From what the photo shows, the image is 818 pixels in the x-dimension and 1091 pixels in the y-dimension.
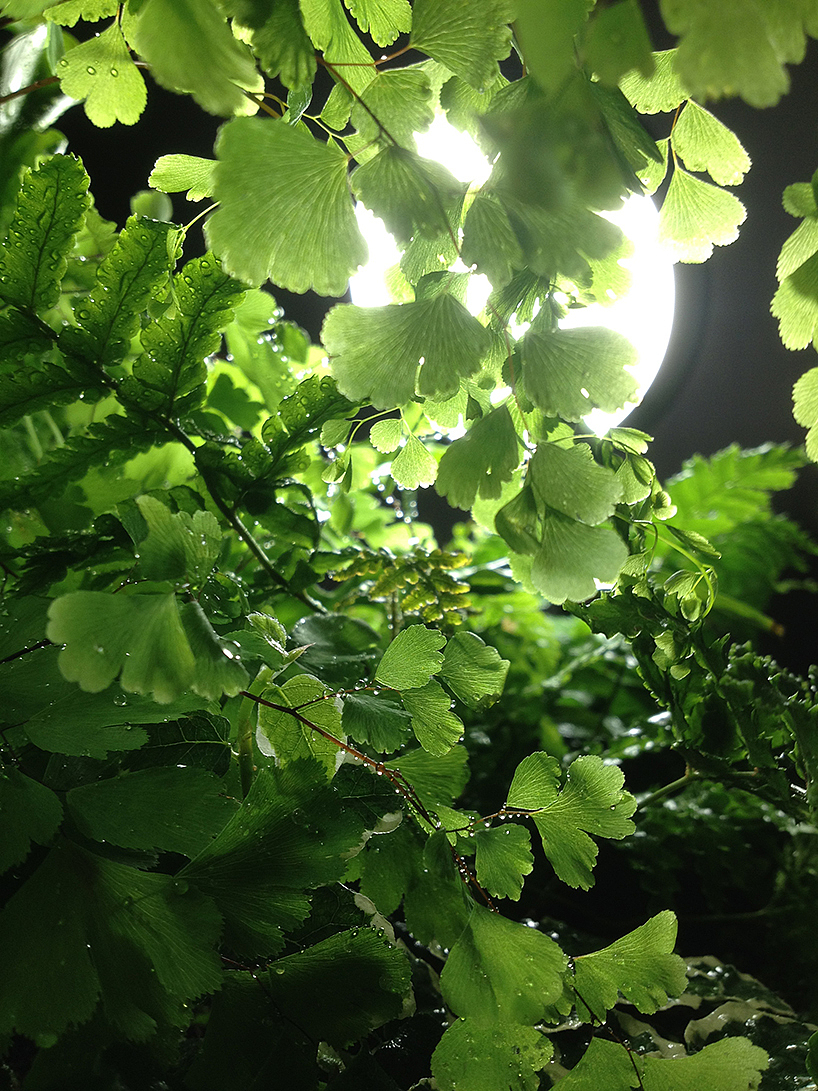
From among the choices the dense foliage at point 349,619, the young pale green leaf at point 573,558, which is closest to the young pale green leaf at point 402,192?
the dense foliage at point 349,619

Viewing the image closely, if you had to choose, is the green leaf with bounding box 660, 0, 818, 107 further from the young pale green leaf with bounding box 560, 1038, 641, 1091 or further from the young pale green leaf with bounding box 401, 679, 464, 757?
the young pale green leaf with bounding box 560, 1038, 641, 1091

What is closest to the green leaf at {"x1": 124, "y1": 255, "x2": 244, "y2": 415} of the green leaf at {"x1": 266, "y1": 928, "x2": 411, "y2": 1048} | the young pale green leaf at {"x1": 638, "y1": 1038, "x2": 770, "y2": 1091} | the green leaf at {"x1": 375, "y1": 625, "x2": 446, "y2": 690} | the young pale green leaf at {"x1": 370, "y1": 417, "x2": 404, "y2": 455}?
the young pale green leaf at {"x1": 370, "y1": 417, "x2": 404, "y2": 455}

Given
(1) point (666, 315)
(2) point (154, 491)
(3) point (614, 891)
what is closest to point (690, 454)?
(1) point (666, 315)

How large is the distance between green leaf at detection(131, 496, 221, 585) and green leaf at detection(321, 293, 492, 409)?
0.08 m

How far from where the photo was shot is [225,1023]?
298 millimetres

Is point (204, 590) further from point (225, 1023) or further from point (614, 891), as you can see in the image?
point (614, 891)

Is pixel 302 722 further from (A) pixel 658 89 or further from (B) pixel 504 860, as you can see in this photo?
(A) pixel 658 89

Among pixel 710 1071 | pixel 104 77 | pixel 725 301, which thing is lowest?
pixel 725 301

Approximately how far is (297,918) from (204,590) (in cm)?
15

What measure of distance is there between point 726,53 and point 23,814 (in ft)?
1.14

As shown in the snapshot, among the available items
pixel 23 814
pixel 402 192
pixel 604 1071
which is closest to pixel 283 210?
pixel 402 192

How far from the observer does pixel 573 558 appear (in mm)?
282

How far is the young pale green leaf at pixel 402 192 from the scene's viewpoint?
25 centimetres

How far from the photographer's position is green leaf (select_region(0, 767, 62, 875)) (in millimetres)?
272
